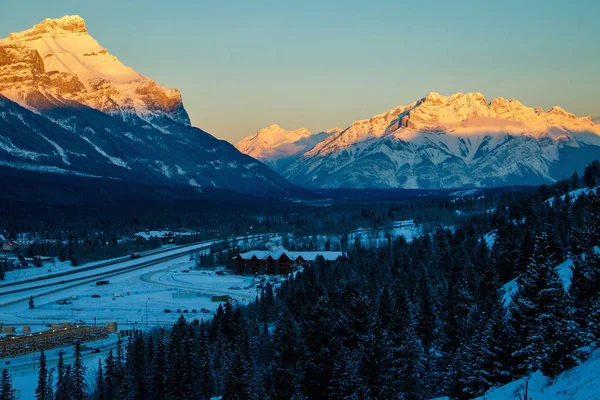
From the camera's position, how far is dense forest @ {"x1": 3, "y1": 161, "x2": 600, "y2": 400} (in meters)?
41.6

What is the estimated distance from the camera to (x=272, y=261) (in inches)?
6299

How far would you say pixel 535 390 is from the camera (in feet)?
123

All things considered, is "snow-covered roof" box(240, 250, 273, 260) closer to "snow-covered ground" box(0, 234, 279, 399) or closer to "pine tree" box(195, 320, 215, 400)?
"snow-covered ground" box(0, 234, 279, 399)

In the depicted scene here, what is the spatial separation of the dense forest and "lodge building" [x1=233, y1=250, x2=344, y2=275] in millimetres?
69351

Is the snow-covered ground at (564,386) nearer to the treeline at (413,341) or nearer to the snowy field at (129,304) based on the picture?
the treeline at (413,341)

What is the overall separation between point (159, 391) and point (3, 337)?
38496 millimetres

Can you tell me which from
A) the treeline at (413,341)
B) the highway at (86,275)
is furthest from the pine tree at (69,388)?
the highway at (86,275)

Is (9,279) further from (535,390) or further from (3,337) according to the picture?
(535,390)

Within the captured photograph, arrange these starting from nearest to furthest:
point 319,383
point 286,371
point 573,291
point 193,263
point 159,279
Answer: point 573,291 → point 319,383 → point 286,371 → point 159,279 → point 193,263

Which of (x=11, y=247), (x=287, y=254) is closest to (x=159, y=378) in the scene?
(x=287, y=254)

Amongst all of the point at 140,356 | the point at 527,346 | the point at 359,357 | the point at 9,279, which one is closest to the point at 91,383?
the point at 140,356

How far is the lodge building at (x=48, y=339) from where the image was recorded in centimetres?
8781

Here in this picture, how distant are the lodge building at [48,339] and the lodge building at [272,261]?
202 ft

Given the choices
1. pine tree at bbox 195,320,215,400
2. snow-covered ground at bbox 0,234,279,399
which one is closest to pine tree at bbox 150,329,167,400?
pine tree at bbox 195,320,215,400
